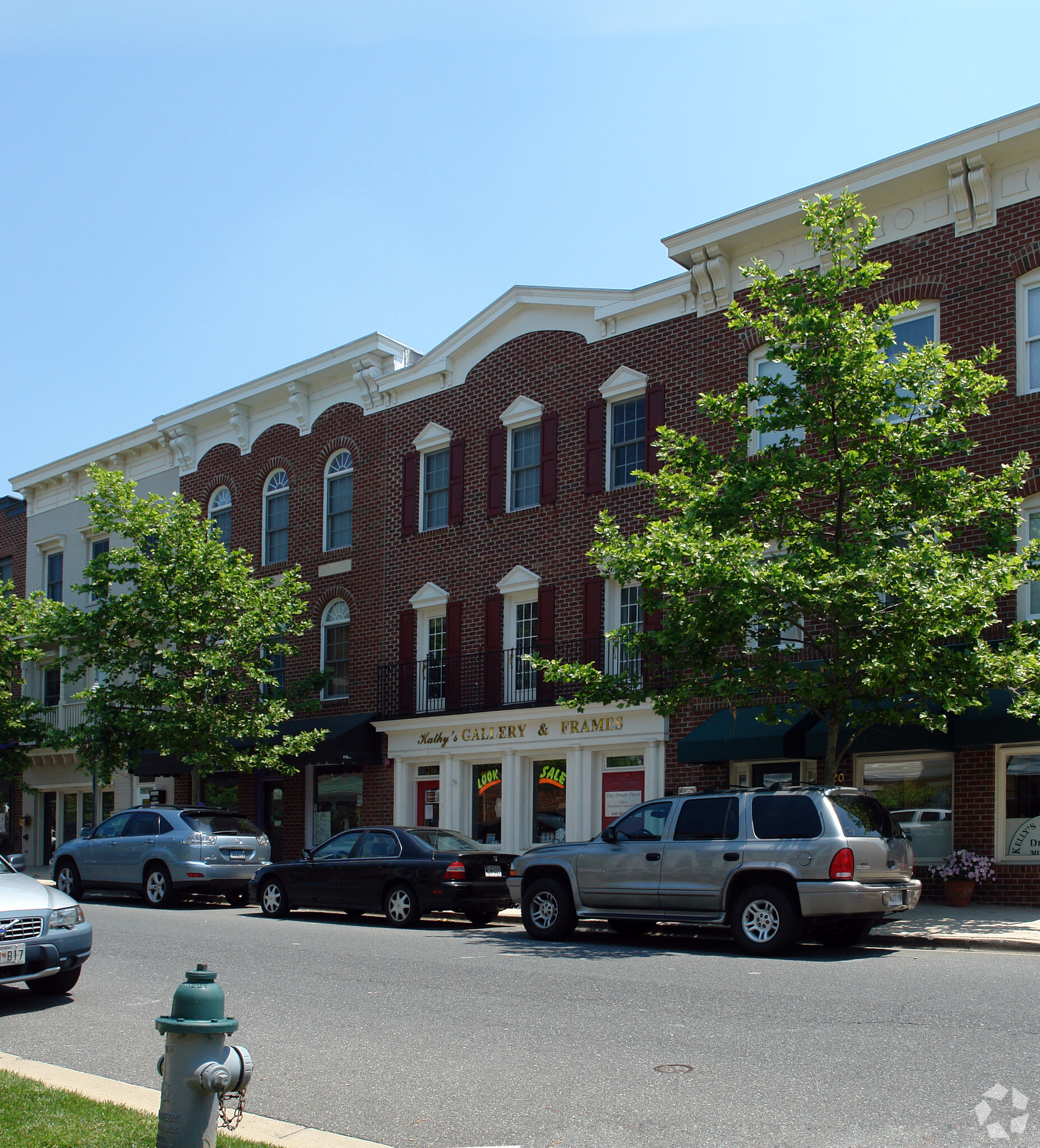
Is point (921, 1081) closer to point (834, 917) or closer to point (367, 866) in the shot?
point (834, 917)

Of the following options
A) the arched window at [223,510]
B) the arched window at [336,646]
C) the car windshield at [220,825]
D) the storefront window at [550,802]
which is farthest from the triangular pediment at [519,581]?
the arched window at [223,510]

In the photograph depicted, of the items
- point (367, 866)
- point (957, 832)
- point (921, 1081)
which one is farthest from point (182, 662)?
point (921, 1081)

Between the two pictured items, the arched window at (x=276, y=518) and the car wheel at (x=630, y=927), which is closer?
the car wheel at (x=630, y=927)

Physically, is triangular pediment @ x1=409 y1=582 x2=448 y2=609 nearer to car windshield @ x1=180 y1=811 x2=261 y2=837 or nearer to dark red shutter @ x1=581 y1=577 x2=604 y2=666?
dark red shutter @ x1=581 y1=577 x2=604 y2=666

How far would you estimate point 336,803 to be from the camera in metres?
26.3

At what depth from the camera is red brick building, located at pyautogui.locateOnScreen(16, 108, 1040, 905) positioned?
704 inches

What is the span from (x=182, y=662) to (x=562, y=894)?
39.0 ft

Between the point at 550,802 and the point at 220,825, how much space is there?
6.05 metres

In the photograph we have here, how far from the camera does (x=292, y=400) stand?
28.1 metres

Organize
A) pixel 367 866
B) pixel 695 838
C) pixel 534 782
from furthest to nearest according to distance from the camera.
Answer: pixel 534 782 → pixel 367 866 → pixel 695 838

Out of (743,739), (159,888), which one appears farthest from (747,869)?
(159,888)

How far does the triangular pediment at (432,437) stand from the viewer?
25484mm

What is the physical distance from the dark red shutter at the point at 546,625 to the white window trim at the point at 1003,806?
8.15 metres

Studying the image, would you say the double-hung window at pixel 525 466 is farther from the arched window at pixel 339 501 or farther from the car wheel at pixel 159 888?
the car wheel at pixel 159 888
